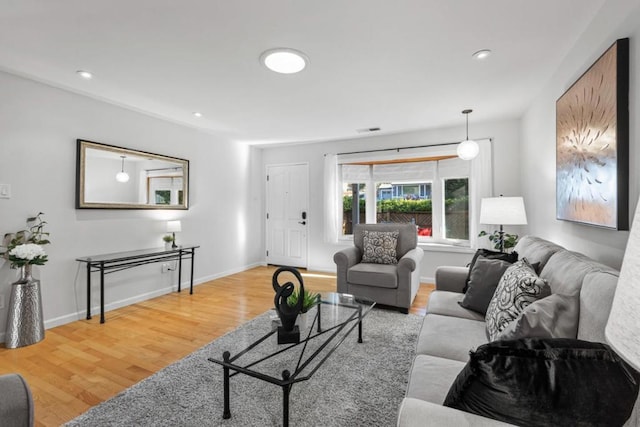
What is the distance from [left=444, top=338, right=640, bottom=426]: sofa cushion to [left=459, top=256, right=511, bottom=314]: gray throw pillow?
121 centimetres

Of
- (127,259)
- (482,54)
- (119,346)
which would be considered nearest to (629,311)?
(482,54)

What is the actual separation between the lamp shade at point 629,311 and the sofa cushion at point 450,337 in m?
1.17

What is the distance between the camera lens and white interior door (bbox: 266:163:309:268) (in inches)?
214

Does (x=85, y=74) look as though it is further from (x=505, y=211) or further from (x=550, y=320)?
(x=505, y=211)

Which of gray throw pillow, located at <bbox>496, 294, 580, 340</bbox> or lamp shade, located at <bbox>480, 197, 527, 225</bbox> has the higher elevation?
lamp shade, located at <bbox>480, 197, 527, 225</bbox>

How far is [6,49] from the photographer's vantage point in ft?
7.21

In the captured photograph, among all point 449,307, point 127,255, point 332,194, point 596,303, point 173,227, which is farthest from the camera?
point 332,194

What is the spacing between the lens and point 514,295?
4.72 ft

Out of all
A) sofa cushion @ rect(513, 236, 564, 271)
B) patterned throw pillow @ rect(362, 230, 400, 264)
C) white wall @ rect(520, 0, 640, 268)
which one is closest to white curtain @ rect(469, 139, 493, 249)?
white wall @ rect(520, 0, 640, 268)

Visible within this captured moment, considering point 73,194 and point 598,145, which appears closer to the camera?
point 598,145

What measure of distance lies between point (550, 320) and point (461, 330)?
626 mm

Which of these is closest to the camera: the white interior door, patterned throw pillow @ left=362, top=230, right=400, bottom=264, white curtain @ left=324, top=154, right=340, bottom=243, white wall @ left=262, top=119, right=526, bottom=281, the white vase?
the white vase

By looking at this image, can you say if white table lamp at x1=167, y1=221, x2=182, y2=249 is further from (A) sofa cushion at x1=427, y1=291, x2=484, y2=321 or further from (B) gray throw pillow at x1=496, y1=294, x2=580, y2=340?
(B) gray throw pillow at x1=496, y1=294, x2=580, y2=340

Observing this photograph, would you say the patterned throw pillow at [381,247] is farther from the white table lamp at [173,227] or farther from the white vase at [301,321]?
the white table lamp at [173,227]
